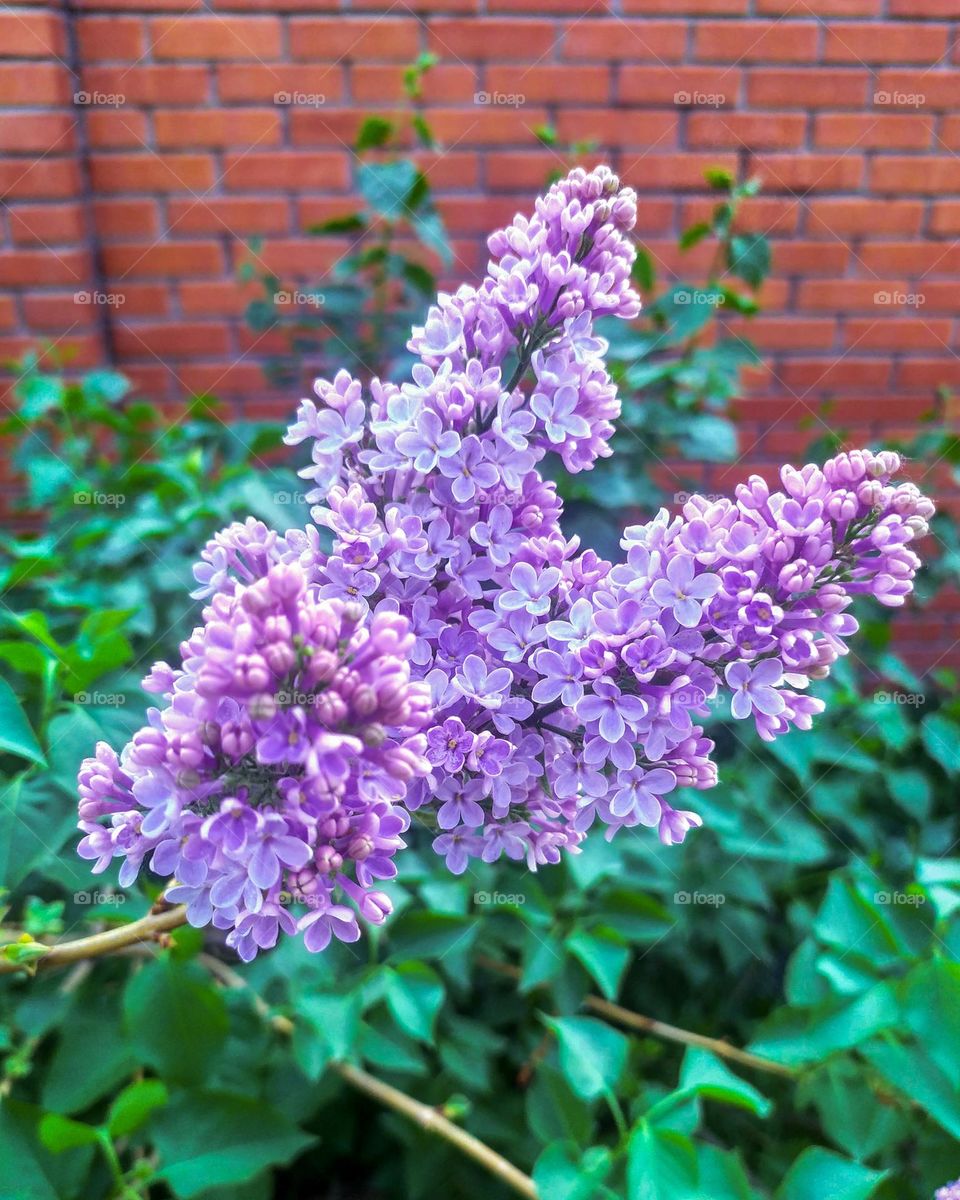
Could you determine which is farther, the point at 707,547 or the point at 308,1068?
the point at 308,1068

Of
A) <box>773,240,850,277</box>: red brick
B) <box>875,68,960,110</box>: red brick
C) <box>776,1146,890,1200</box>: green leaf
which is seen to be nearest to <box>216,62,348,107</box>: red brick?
<box>773,240,850,277</box>: red brick

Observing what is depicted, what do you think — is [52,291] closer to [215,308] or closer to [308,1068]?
[215,308]

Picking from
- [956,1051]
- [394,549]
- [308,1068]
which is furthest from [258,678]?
[956,1051]

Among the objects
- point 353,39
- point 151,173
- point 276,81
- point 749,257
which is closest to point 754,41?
point 749,257

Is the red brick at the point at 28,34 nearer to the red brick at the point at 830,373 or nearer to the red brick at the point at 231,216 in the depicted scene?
the red brick at the point at 231,216

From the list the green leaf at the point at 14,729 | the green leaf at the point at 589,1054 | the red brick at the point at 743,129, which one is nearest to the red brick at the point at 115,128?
the red brick at the point at 743,129

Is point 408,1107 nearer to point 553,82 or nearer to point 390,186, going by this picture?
point 390,186
